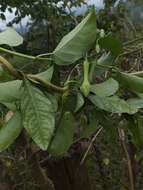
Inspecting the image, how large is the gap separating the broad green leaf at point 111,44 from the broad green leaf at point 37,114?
0.31 feet

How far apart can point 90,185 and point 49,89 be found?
265 cm

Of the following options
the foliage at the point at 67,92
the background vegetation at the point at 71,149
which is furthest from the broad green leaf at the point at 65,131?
the background vegetation at the point at 71,149

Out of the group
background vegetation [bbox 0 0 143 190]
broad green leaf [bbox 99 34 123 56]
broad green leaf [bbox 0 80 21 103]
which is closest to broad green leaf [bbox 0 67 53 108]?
broad green leaf [bbox 0 80 21 103]

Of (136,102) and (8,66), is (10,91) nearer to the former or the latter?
(8,66)

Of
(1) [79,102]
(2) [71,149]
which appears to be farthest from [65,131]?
(2) [71,149]

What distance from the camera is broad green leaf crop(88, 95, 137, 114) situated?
545mm

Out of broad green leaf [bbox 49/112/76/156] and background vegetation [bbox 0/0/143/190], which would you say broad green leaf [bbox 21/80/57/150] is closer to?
broad green leaf [bbox 49/112/76/156]

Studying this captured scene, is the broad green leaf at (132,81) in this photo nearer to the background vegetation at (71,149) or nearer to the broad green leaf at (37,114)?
the broad green leaf at (37,114)

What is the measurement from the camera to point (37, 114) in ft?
1.76

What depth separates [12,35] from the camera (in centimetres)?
62

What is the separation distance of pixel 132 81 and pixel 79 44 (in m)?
0.07

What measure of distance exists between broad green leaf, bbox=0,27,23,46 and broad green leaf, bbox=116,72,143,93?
130mm

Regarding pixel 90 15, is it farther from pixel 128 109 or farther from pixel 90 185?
pixel 90 185

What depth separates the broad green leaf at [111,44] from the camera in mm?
578
